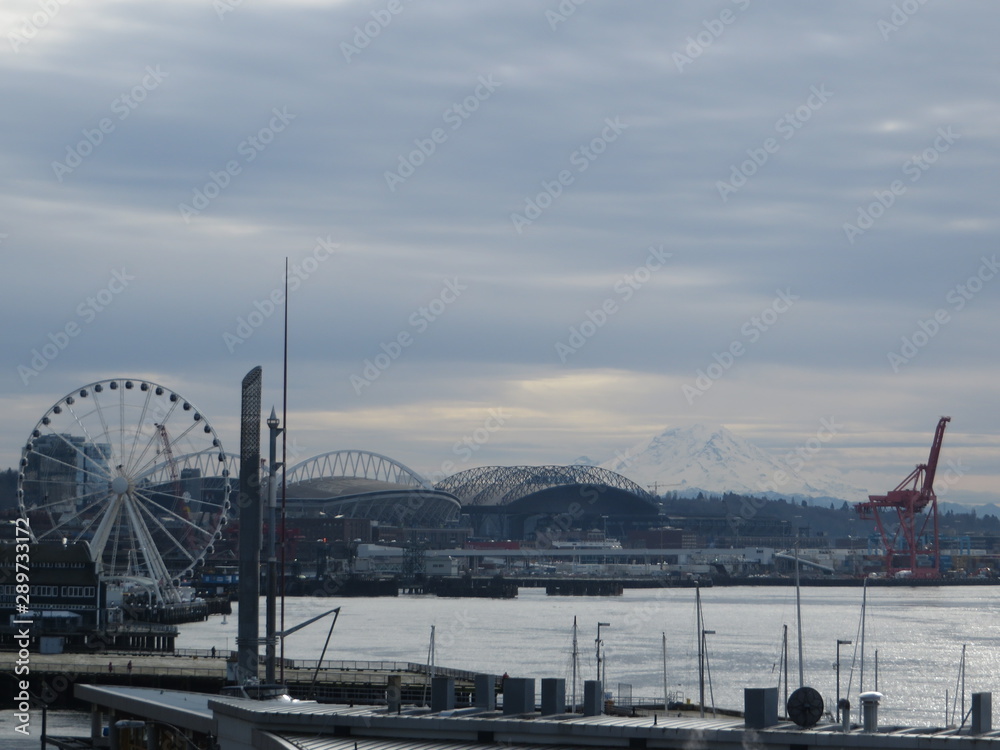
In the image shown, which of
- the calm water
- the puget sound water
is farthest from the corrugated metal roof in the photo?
the puget sound water

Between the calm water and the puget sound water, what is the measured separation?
0.34ft

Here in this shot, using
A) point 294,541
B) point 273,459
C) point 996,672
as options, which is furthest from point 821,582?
point 273,459

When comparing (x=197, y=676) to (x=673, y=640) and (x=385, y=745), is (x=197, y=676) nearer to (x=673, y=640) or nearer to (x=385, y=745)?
(x=385, y=745)

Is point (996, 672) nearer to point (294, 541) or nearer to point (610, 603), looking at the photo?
point (610, 603)

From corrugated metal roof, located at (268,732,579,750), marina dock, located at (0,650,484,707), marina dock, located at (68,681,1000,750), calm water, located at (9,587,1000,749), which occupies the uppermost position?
marina dock, located at (68,681,1000,750)

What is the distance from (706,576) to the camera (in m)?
181

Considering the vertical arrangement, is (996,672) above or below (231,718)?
below

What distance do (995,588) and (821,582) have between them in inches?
1348

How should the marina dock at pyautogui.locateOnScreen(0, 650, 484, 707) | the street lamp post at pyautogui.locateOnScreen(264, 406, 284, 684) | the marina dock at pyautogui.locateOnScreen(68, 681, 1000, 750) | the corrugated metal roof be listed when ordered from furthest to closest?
1. the marina dock at pyautogui.locateOnScreen(0, 650, 484, 707)
2. the street lamp post at pyautogui.locateOnScreen(264, 406, 284, 684)
3. the corrugated metal roof
4. the marina dock at pyautogui.locateOnScreen(68, 681, 1000, 750)

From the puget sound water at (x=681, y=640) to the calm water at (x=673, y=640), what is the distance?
0.10m

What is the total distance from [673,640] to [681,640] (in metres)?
0.60

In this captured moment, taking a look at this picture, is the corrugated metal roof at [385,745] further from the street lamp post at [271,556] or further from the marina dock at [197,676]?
the marina dock at [197,676]

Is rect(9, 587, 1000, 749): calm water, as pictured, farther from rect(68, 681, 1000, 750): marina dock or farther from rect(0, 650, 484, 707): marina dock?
rect(68, 681, 1000, 750): marina dock

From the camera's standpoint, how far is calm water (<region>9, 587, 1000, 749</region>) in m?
55.5
